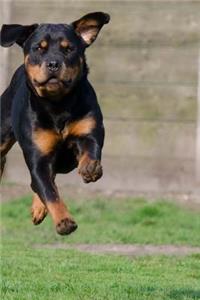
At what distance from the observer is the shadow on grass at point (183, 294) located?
729 cm

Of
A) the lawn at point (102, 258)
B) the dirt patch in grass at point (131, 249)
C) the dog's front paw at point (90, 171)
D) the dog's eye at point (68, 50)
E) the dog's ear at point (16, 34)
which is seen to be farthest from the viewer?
the dirt patch in grass at point (131, 249)

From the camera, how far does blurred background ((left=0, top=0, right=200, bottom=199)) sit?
1302 centimetres

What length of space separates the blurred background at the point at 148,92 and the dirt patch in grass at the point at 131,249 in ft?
9.89

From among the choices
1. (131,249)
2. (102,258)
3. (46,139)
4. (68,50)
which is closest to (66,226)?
(46,139)

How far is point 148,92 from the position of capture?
43.2ft

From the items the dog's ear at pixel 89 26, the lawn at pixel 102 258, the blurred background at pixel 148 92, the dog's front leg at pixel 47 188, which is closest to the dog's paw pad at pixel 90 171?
the dog's front leg at pixel 47 188

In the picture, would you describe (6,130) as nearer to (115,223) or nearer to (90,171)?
(90,171)

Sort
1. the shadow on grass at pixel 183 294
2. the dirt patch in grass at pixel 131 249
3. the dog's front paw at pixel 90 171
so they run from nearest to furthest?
the dog's front paw at pixel 90 171, the shadow on grass at pixel 183 294, the dirt patch in grass at pixel 131 249

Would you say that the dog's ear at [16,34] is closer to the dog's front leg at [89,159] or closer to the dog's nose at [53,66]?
the dog's nose at [53,66]

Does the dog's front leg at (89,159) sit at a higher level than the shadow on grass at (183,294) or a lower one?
higher

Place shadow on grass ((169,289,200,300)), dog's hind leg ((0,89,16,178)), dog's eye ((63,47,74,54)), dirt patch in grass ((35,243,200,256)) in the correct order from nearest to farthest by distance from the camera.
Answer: dog's eye ((63,47,74,54)) → shadow on grass ((169,289,200,300)) → dog's hind leg ((0,89,16,178)) → dirt patch in grass ((35,243,200,256))

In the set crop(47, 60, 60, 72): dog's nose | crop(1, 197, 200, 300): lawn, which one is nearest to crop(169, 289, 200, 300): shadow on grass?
crop(1, 197, 200, 300): lawn

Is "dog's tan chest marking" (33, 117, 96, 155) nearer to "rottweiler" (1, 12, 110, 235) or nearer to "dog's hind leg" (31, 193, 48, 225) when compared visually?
"rottweiler" (1, 12, 110, 235)

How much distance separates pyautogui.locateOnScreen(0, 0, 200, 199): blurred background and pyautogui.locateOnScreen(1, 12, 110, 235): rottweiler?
236 inches
